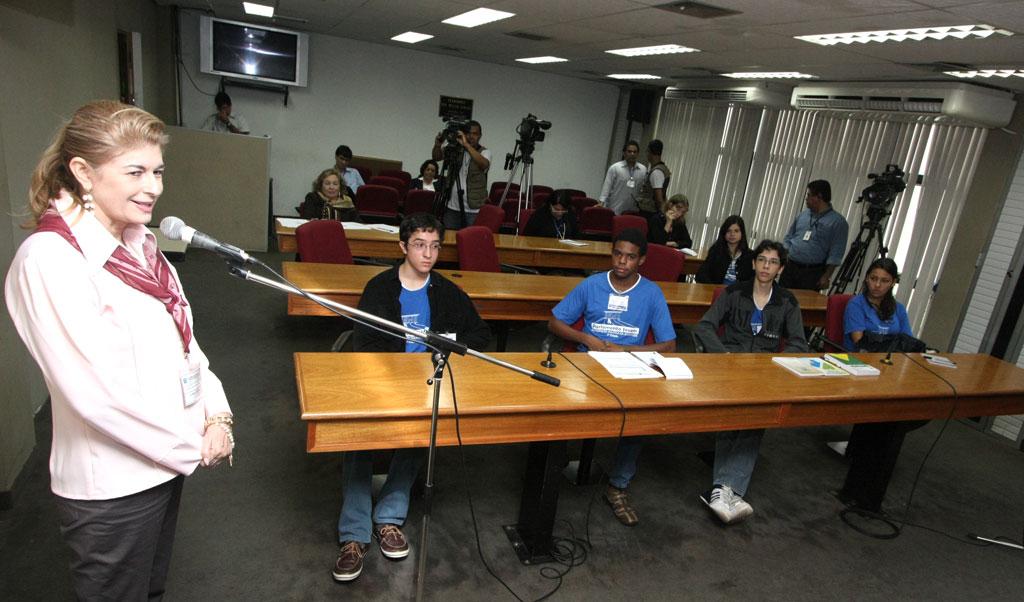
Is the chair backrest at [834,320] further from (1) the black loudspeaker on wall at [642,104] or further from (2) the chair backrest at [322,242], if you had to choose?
(1) the black loudspeaker on wall at [642,104]

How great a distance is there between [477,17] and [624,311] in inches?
143

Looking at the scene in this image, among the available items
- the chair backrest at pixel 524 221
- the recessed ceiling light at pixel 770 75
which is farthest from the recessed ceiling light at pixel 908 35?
the chair backrest at pixel 524 221

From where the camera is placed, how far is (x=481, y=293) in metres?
3.93

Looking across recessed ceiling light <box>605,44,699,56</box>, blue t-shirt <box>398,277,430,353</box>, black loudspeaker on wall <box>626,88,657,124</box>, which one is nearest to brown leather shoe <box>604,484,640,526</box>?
blue t-shirt <box>398,277,430,353</box>

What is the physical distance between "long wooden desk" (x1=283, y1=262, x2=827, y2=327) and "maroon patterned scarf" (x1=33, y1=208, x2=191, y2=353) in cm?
211

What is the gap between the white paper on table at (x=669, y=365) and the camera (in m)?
2.65

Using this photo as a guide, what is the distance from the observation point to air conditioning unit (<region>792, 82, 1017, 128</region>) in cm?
499

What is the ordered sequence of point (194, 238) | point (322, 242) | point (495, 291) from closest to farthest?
point (194, 238) → point (495, 291) → point (322, 242)

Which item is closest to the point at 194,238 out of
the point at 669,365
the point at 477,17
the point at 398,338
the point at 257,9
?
the point at 398,338

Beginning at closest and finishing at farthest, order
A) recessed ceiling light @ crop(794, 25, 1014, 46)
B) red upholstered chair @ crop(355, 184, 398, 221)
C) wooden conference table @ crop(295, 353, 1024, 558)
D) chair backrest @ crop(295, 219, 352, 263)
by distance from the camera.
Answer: wooden conference table @ crop(295, 353, 1024, 558) → recessed ceiling light @ crop(794, 25, 1014, 46) → chair backrest @ crop(295, 219, 352, 263) → red upholstered chair @ crop(355, 184, 398, 221)

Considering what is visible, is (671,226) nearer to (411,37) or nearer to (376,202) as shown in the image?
(376,202)

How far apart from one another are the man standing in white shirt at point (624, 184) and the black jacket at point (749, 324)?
4.74 metres

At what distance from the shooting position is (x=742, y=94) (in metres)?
7.69

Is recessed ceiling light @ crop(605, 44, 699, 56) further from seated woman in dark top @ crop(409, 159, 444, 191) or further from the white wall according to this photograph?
the white wall
